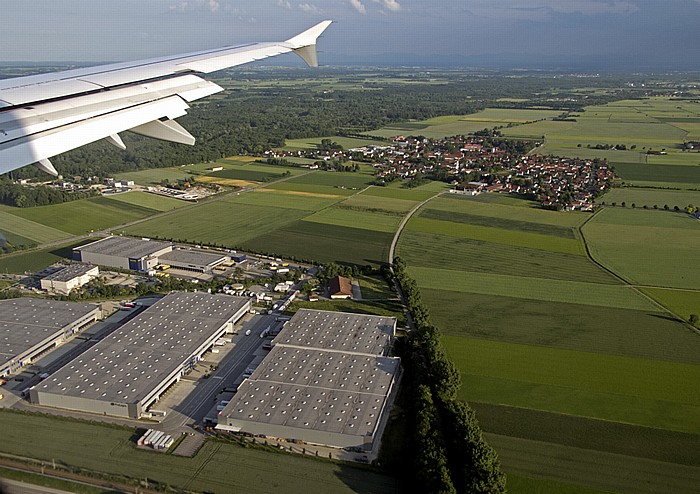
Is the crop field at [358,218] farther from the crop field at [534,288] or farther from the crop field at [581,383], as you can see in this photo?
the crop field at [581,383]

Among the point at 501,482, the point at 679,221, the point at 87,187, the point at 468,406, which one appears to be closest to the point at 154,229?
the point at 87,187

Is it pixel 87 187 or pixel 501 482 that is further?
pixel 87 187

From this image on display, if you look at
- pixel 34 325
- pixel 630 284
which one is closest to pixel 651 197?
pixel 630 284

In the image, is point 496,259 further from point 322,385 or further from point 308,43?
point 308,43

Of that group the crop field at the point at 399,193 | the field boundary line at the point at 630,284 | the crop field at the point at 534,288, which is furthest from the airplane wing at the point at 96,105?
the crop field at the point at 399,193

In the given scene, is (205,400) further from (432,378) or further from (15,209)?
(15,209)

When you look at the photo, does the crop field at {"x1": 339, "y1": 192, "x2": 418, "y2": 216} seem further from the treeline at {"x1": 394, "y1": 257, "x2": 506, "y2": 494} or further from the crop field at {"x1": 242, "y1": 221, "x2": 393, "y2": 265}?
the treeline at {"x1": 394, "y1": 257, "x2": 506, "y2": 494}

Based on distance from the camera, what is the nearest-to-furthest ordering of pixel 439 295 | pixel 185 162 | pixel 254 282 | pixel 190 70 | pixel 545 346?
pixel 190 70, pixel 545 346, pixel 439 295, pixel 254 282, pixel 185 162
